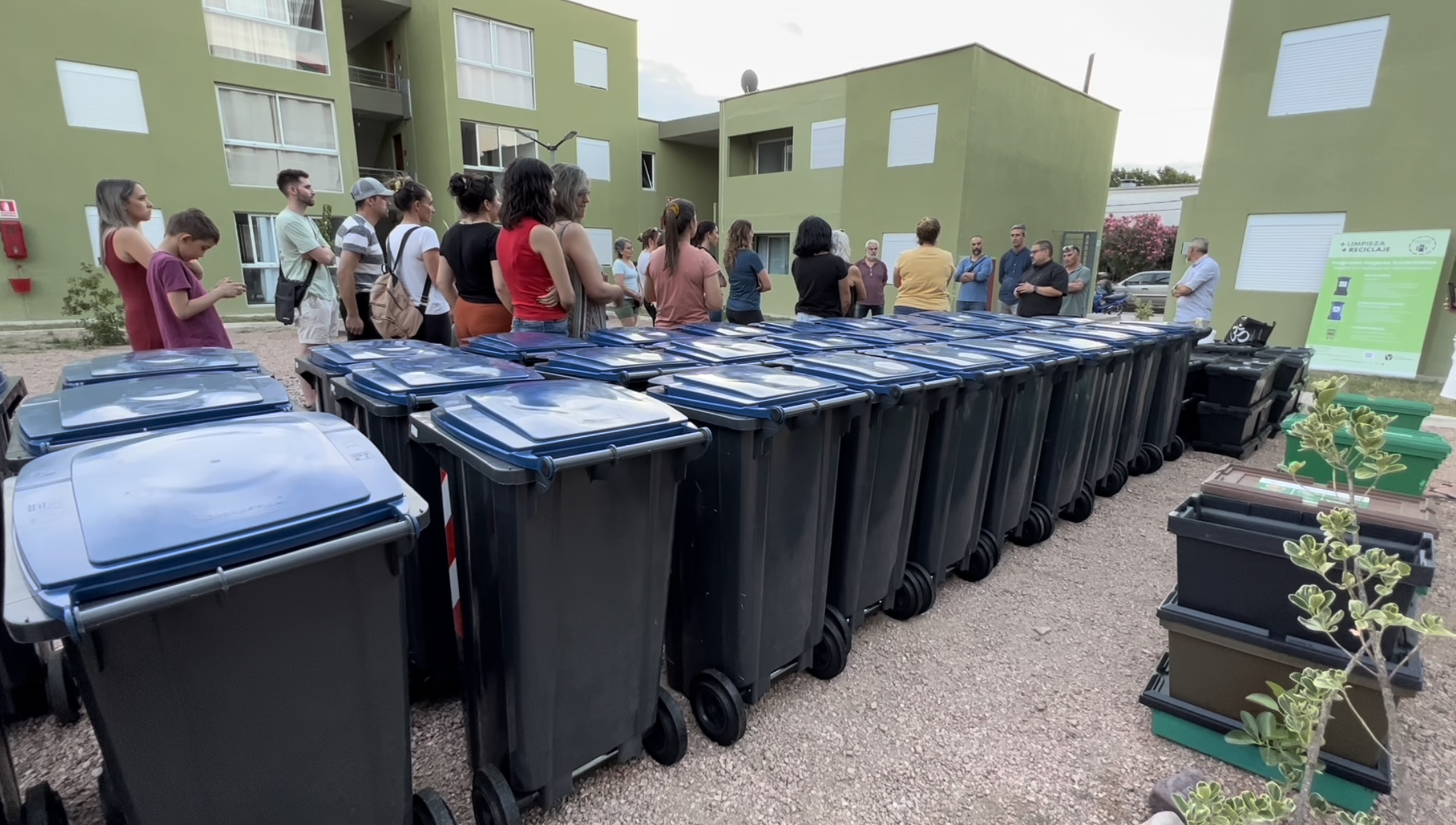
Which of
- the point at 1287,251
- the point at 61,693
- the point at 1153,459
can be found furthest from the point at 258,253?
the point at 1287,251

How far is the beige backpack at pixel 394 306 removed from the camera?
4.23 m

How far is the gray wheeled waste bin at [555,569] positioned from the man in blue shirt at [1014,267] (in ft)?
28.2

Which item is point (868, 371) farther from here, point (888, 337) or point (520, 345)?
point (520, 345)

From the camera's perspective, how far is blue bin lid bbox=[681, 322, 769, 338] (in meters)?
4.09

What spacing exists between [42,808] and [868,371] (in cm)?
280

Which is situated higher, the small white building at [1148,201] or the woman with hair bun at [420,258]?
the small white building at [1148,201]

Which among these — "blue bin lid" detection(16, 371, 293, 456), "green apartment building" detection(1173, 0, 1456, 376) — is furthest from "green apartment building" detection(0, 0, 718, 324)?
"green apartment building" detection(1173, 0, 1456, 376)

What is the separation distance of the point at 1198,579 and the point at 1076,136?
2063 cm

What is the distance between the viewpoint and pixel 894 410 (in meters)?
2.70

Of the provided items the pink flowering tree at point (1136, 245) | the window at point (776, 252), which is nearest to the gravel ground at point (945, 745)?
the window at point (776, 252)

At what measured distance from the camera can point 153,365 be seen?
8.39 feet

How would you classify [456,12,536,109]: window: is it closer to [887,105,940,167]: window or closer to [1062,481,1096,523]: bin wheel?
[887,105,940,167]: window

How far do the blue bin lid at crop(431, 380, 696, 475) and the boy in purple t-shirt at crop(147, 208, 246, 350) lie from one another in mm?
2426

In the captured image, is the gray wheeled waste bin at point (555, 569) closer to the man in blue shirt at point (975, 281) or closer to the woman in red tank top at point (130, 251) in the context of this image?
the woman in red tank top at point (130, 251)
